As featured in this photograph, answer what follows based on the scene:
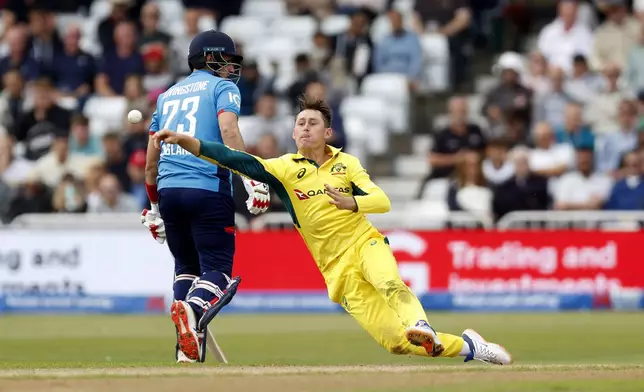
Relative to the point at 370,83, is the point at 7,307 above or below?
below

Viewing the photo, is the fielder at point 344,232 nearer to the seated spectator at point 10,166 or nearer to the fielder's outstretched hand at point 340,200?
the fielder's outstretched hand at point 340,200

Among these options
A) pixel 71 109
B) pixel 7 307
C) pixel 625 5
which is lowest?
pixel 7 307

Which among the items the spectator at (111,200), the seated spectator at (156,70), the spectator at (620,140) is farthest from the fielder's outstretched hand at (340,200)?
the seated spectator at (156,70)

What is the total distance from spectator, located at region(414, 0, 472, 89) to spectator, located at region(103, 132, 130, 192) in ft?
17.4

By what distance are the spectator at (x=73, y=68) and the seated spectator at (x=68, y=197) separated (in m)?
3.77

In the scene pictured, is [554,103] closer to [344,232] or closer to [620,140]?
[620,140]

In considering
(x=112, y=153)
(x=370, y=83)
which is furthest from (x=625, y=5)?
(x=112, y=153)

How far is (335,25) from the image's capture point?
23.9 metres

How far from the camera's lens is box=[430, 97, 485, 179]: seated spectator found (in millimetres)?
20500

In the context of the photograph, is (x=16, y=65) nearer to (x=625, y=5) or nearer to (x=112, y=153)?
(x=112, y=153)

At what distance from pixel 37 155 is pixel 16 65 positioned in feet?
8.87

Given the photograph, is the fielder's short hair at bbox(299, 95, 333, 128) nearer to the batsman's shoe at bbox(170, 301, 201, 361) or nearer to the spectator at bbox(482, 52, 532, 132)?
the batsman's shoe at bbox(170, 301, 201, 361)

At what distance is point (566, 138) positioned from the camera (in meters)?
20.5

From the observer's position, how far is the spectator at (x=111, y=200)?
19938 mm
